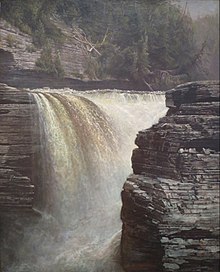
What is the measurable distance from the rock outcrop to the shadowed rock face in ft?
2.84

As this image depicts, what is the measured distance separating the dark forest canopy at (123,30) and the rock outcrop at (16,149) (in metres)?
0.53

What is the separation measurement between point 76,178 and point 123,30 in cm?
125

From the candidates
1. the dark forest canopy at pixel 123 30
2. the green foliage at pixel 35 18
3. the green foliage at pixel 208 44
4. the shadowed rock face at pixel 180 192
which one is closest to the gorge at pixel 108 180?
the shadowed rock face at pixel 180 192

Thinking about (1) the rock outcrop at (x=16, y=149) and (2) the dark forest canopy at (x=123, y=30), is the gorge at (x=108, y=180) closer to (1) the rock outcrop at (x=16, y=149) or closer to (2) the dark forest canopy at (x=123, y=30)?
(1) the rock outcrop at (x=16, y=149)

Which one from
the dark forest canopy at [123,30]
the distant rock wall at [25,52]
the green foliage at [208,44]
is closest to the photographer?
the green foliage at [208,44]

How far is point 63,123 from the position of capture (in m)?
3.75

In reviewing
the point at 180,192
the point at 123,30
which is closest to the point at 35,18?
the point at 123,30

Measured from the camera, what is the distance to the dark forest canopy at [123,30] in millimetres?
3543

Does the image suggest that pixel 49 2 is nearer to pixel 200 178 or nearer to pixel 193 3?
pixel 193 3

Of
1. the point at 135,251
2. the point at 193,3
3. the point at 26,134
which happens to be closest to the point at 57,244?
the point at 135,251

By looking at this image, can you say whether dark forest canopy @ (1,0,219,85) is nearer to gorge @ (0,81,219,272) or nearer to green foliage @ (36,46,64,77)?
green foliage @ (36,46,64,77)

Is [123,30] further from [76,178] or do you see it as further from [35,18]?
[76,178]

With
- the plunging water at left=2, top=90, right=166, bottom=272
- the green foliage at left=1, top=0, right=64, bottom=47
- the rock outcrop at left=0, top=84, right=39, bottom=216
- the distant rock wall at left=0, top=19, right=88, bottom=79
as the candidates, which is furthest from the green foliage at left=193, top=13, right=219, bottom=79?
the rock outcrop at left=0, top=84, right=39, bottom=216

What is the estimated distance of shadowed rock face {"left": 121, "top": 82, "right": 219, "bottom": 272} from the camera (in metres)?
2.97
